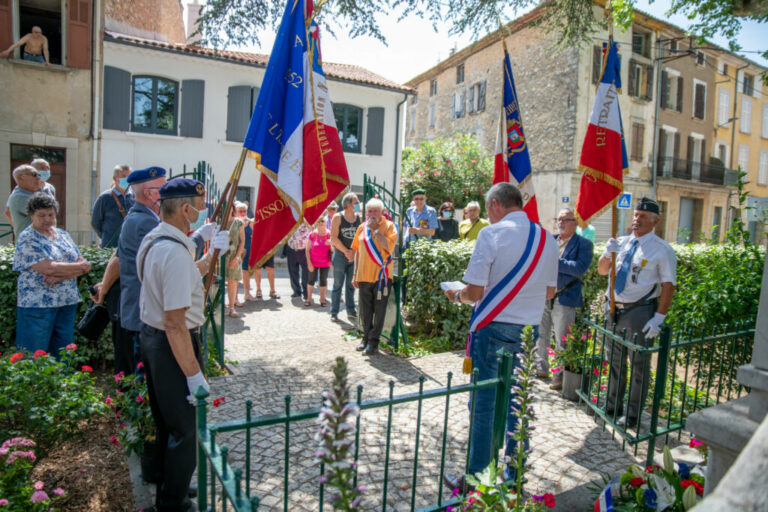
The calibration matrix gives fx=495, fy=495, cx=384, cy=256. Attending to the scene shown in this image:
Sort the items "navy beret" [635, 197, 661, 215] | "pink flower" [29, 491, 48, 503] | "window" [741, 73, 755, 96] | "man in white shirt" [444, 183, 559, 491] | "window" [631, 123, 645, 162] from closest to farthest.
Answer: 1. "pink flower" [29, 491, 48, 503]
2. "man in white shirt" [444, 183, 559, 491]
3. "navy beret" [635, 197, 661, 215]
4. "window" [631, 123, 645, 162]
5. "window" [741, 73, 755, 96]

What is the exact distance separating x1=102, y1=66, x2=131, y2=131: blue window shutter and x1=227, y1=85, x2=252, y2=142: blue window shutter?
3.10m

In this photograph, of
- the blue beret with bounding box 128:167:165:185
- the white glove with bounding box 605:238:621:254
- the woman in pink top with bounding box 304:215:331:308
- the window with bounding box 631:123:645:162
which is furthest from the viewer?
the window with bounding box 631:123:645:162

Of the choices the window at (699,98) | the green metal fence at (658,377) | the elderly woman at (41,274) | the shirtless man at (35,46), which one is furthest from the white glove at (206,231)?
the window at (699,98)

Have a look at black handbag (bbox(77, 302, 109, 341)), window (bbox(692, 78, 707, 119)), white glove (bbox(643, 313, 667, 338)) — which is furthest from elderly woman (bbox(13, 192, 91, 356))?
window (bbox(692, 78, 707, 119))

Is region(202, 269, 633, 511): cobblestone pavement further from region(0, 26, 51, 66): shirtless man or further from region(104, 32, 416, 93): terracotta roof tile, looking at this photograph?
region(0, 26, 51, 66): shirtless man

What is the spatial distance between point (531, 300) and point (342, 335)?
14.1 feet

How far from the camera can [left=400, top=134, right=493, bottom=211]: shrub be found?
20391 millimetres

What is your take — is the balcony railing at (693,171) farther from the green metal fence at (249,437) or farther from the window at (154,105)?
the green metal fence at (249,437)

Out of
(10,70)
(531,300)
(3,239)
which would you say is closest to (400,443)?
(531,300)

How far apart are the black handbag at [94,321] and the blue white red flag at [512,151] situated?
4019 mm

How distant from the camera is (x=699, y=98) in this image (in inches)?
1123

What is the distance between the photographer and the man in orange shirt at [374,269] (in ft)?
20.5

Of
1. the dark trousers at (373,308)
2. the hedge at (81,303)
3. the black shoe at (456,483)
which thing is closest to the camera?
the black shoe at (456,483)

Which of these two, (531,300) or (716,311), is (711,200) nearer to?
(716,311)
